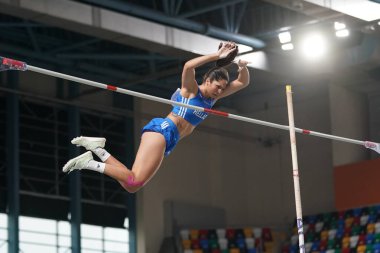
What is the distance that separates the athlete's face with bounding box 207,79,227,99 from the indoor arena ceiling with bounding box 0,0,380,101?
7.53 metres

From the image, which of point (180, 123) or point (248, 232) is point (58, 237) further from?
point (180, 123)

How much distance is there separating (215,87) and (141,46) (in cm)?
860

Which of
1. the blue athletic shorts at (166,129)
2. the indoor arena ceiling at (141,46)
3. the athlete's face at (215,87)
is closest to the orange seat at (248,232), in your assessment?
the indoor arena ceiling at (141,46)

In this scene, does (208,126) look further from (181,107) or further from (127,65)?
(181,107)

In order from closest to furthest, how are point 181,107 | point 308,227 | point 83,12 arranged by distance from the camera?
point 181,107
point 83,12
point 308,227

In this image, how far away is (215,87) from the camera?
34.9ft

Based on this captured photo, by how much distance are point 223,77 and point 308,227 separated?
1253cm

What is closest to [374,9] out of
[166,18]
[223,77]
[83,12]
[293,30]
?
[293,30]

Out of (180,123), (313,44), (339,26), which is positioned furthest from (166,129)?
(313,44)

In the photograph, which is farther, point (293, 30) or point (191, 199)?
point (191, 199)

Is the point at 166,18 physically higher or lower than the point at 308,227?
higher

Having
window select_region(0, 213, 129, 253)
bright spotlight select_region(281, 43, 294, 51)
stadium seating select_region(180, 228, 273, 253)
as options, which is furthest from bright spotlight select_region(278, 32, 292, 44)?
window select_region(0, 213, 129, 253)

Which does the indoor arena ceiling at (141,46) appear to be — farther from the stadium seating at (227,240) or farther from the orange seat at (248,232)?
the orange seat at (248,232)

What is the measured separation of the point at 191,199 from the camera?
23203 millimetres
